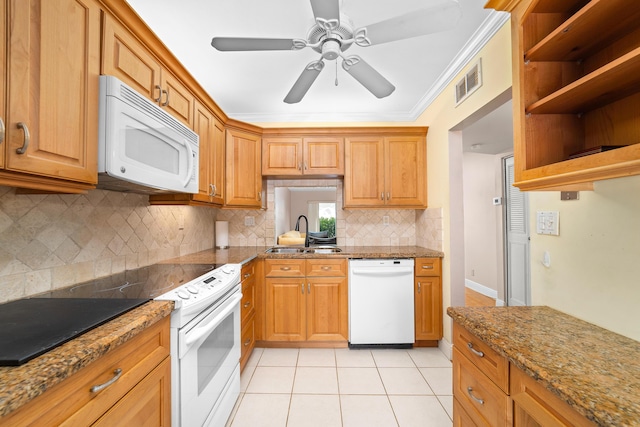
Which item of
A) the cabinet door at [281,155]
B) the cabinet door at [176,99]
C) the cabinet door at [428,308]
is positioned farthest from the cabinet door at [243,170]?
the cabinet door at [428,308]

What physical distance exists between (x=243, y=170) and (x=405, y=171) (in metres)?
1.74

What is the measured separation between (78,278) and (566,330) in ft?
7.44

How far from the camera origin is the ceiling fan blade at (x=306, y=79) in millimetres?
1728

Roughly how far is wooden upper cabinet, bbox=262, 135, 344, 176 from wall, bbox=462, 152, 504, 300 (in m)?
2.24

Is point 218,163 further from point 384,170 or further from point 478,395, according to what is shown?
point 478,395

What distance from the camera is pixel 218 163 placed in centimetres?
255

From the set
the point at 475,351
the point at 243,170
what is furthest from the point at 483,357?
the point at 243,170

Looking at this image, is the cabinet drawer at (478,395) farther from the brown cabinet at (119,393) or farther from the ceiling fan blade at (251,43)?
the ceiling fan blade at (251,43)

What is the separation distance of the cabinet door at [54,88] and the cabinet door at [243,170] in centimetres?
158

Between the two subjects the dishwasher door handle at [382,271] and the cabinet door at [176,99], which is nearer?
the cabinet door at [176,99]

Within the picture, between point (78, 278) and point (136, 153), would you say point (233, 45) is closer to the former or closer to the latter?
point (136, 153)

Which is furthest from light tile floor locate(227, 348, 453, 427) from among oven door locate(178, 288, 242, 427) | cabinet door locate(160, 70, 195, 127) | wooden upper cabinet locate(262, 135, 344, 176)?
cabinet door locate(160, 70, 195, 127)

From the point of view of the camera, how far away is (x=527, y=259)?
3373 mm

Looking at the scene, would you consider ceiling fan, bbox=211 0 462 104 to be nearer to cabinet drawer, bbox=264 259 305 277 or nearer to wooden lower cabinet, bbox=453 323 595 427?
wooden lower cabinet, bbox=453 323 595 427
